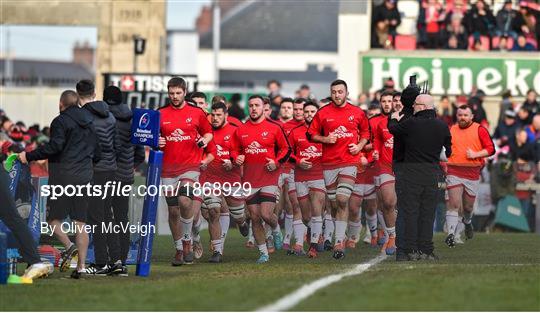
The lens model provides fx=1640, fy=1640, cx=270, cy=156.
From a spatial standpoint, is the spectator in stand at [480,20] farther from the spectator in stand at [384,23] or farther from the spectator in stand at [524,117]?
the spectator in stand at [524,117]

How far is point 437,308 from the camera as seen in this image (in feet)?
43.4

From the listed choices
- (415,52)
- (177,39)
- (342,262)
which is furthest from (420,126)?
(177,39)

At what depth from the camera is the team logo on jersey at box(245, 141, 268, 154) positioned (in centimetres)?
2136

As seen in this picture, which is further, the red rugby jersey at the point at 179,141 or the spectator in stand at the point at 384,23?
the spectator in stand at the point at 384,23

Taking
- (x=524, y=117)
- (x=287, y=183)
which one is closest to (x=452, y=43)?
(x=524, y=117)

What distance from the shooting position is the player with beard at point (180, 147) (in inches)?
778

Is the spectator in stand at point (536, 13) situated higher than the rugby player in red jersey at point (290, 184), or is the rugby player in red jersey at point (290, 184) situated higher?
the spectator in stand at point (536, 13)

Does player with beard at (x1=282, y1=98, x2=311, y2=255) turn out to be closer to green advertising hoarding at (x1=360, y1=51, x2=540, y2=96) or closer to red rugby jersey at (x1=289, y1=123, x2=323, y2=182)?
red rugby jersey at (x1=289, y1=123, x2=323, y2=182)

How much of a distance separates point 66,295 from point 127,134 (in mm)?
3371

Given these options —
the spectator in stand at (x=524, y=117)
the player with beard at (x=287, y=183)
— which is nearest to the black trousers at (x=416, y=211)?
the player with beard at (x=287, y=183)

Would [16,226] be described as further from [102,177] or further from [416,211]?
[416,211]

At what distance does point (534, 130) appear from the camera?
3281 cm

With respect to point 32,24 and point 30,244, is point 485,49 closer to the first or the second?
point 32,24

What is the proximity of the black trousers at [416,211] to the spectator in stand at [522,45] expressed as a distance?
20373 mm
